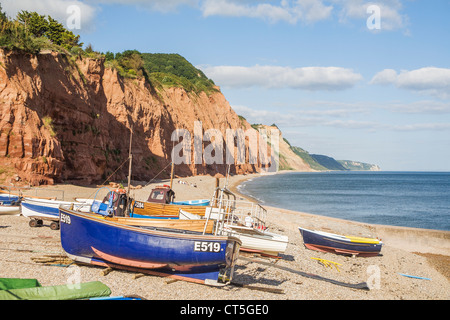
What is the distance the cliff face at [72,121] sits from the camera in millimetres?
26438

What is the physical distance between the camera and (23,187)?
24609mm

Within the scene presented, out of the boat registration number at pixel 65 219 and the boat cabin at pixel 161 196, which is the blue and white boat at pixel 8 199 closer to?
the boat cabin at pixel 161 196

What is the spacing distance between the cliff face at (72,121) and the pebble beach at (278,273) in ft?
11.8

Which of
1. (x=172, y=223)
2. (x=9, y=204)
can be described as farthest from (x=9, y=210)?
(x=172, y=223)

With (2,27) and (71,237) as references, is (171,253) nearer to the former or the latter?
(71,237)

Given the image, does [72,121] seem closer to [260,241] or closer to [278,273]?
[260,241]

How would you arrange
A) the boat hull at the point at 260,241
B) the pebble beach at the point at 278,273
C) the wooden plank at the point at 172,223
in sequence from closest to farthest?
the pebble beach at the point at 278,273, the wooden plank at the point at 172,223, the boat hull at the point at 260,241

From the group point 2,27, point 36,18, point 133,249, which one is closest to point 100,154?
point 2,27

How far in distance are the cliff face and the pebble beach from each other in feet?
11.8

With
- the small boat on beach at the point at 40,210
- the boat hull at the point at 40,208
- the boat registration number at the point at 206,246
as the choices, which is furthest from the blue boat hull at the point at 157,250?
the boat hull at the point at 40,208

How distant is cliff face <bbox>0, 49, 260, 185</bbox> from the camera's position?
86.7ft

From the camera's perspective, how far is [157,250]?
1079 cm
